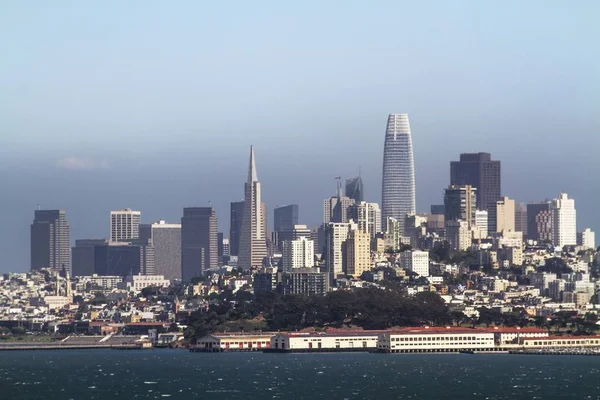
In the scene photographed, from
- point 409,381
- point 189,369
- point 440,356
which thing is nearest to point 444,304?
point 440,356

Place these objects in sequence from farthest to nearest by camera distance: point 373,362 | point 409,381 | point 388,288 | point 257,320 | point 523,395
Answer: point 388,288
point 257,320
point 373,362
point 409,381
point 523,395

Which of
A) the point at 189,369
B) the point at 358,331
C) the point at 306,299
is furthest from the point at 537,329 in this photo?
the point at 189,369

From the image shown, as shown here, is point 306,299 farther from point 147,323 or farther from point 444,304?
point 147,323

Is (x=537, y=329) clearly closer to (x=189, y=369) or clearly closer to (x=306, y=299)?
(x=306, y=299)

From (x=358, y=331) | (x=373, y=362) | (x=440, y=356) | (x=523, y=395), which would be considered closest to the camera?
(x=523, y=395)

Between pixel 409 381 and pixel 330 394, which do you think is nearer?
pixel 330 394

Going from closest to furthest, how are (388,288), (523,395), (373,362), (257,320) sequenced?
(523,395) < (373,362) < (257,320) < (388,288)
